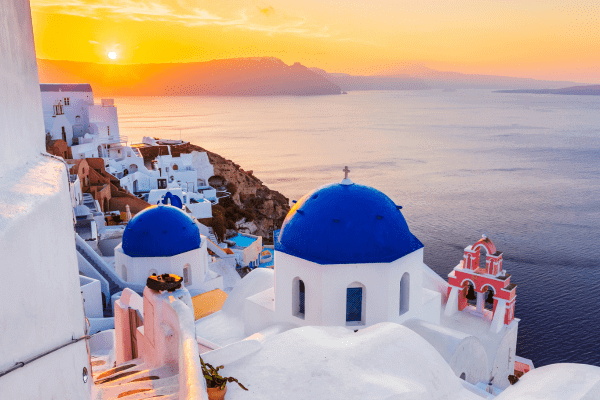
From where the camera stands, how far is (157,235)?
1488 cm

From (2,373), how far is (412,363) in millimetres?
6008

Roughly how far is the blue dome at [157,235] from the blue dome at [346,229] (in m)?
5.44

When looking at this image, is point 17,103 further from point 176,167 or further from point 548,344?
point 176,167

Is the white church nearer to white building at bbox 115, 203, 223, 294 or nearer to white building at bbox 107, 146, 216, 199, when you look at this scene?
white building at bbox 115, 203, 223, 294

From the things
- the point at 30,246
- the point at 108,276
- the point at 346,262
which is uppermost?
the point at 30,246

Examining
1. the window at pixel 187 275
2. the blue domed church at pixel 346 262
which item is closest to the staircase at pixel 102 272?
the window at pixel 187 275

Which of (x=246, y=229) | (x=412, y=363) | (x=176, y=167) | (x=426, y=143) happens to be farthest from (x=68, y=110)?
(x=426, y=143)

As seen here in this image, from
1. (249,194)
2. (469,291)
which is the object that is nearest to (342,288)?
(469,291)

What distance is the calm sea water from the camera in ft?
87.7

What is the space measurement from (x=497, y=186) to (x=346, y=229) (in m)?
49.8

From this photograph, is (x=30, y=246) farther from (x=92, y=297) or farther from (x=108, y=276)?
(x=108, y=276)

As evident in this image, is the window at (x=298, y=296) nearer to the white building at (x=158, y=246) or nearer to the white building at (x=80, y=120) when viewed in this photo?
the white building at (x=158, y=246)

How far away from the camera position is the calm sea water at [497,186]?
87.7ft

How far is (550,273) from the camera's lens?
30641 mm
